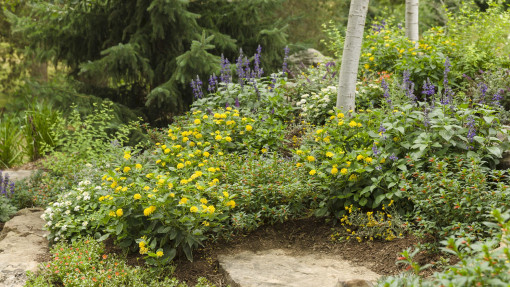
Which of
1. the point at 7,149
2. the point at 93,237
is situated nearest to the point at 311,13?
the point at 7,149

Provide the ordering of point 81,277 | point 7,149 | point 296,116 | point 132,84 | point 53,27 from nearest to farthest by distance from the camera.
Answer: point 81,277 → point 296,116 → point 7,149 → point 53,27 → point 132,84

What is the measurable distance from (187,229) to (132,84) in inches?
217

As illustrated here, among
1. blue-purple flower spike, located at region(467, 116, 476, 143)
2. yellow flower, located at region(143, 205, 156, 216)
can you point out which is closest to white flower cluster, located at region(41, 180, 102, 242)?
yellow flower, located at region(143, 205, 156, 216)

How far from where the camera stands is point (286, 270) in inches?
136

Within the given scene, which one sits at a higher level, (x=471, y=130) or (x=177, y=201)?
(x=471, y=130)

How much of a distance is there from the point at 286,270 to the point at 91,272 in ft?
4.87

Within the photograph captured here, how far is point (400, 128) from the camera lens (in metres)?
3.94

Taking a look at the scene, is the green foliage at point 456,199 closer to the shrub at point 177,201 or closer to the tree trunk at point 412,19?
the shrub at point 177,201

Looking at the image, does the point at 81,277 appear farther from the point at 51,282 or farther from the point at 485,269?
the point at 485,269

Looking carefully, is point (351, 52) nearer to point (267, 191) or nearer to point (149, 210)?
point (267, 191)

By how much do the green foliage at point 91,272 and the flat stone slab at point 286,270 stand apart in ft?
0.89

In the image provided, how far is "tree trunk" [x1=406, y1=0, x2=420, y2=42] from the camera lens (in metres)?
6.75

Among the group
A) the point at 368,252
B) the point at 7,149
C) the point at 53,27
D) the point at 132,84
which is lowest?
the point at 7,149

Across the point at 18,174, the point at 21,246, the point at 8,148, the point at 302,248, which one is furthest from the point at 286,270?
the point at 8,148
